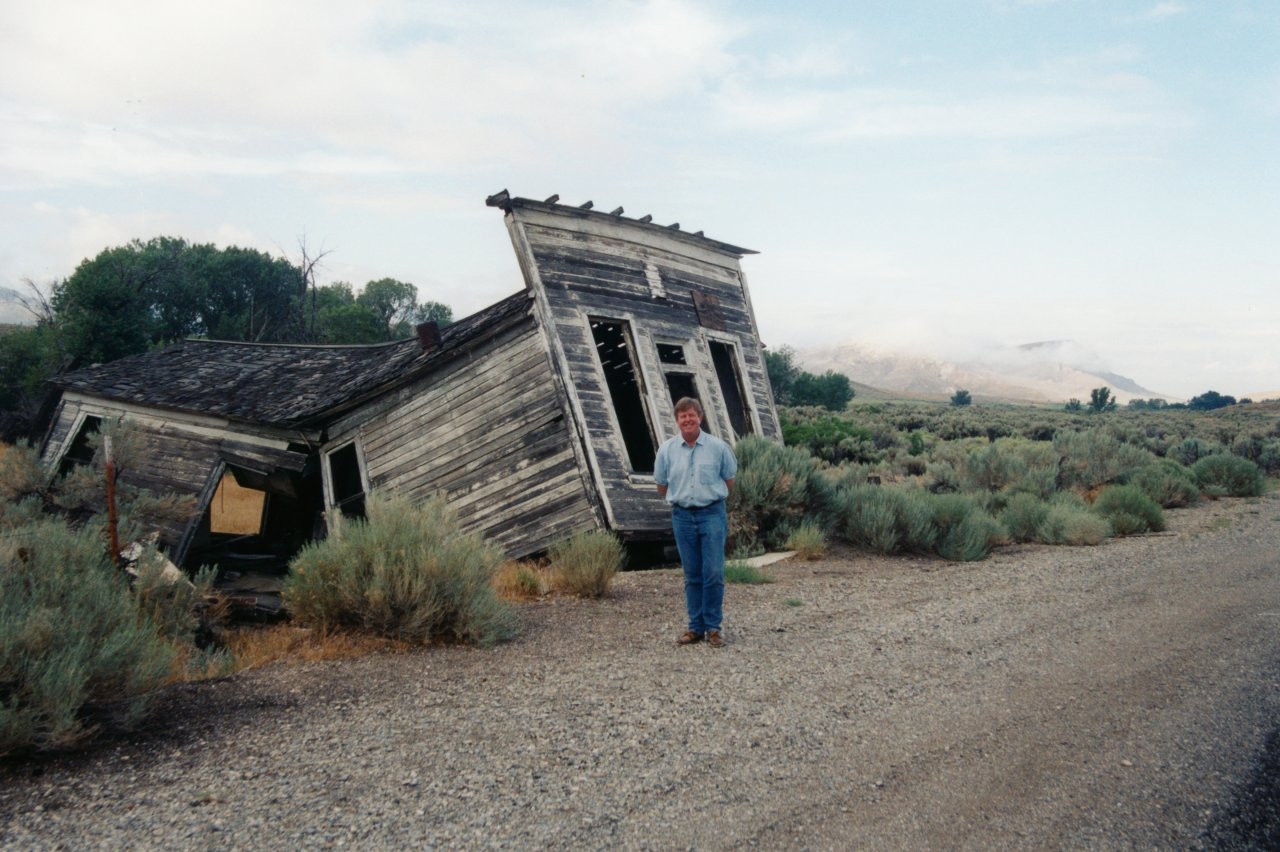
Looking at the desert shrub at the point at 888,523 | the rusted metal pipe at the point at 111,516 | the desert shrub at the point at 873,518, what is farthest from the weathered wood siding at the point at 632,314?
the rusted metal pipe at the point at 111,516

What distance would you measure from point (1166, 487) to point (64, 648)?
16.4 metres

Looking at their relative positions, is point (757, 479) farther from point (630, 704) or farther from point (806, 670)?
point (630, 704)

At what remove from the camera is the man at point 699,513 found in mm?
6367

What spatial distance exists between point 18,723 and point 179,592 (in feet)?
10.1

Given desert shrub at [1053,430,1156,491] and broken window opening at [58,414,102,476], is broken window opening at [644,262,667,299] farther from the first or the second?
broken window opening at [58,414,102,476]

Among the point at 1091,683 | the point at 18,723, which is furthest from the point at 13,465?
the point at 1091,683

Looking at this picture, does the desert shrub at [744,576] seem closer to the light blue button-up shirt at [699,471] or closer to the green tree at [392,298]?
the light blue button-up shirt at [699,471]

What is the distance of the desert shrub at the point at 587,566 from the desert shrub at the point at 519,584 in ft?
0.56

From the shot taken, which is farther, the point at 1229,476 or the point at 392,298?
the point at 392,298

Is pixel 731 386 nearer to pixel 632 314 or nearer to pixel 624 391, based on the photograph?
pixel 624 391

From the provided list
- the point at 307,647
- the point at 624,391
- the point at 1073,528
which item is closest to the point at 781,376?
the point at 624,391

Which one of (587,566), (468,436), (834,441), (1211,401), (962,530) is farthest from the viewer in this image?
(1211,401)

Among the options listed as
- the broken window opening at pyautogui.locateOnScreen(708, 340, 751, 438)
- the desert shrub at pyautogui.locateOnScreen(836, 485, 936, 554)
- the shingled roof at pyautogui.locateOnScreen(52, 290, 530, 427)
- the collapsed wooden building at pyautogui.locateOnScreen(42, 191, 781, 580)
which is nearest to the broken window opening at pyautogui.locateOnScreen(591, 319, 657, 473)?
the collapsed wooden building at pyautogui.locateOnScreen(42, 191, 781, 580)

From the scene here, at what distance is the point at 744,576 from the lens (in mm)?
9086
